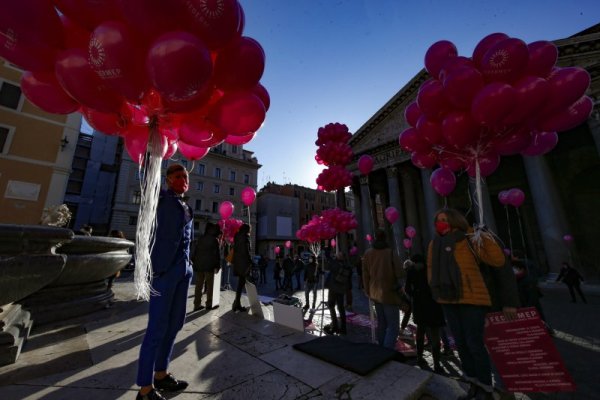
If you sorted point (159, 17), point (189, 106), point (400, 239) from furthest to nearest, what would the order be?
point (400, 239), point (189, 106), point (159, 17)

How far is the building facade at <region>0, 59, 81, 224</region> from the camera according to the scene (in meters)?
12.5

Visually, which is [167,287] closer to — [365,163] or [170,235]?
[170,235]

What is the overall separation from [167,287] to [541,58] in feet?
16.5

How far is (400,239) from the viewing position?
739 inches

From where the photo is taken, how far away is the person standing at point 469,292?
2260 mm

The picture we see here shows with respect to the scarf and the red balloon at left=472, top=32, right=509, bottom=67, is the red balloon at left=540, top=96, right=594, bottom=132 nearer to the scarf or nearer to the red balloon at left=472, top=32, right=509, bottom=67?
the red balloon at left=472, top=32, right=509, bottom=67

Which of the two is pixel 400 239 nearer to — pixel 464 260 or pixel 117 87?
pixel 464 260

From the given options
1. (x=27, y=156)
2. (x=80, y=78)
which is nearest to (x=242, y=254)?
(x=80, y=78)

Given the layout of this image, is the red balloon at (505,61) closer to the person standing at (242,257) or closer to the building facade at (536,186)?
the building facade at (536,186)

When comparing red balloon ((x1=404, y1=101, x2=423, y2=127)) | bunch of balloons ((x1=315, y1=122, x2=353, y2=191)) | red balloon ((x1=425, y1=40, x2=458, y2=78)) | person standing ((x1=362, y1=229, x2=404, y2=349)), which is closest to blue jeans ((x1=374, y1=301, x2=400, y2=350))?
person standing ((x1=362, y1=229, x2=404, y2=349))

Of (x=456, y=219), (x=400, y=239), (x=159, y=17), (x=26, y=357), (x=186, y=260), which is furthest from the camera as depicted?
(x=400, y=239)

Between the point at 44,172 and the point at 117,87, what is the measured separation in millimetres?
17308

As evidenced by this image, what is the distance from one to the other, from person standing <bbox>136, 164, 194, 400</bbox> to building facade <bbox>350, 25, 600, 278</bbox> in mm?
6953

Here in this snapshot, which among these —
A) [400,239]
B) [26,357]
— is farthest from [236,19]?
[400,239]
